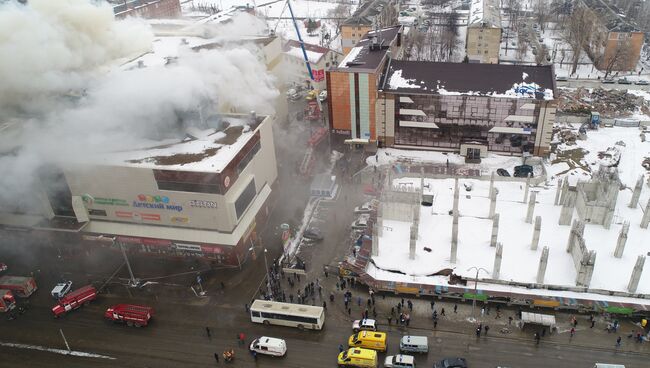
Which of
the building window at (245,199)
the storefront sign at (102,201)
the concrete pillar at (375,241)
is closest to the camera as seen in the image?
the concrete pillar at (375,241)

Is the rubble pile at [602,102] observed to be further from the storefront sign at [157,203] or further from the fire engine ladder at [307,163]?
the storefront sign at [157,203]

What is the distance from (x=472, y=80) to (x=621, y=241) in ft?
80.5

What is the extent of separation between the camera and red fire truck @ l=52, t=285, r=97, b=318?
37.0m

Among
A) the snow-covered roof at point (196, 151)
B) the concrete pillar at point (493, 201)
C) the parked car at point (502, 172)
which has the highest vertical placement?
the snow-covered roof at point (196, 151)

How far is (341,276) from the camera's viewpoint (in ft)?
128

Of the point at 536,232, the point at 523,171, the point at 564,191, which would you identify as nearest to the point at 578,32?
the point at 523,171

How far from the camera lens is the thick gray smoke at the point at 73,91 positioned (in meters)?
40.1

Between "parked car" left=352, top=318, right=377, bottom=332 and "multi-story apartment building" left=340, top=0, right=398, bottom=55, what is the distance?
6139 cm

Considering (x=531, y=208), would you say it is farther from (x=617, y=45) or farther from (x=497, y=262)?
(x=617, y=45)

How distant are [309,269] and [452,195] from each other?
16.8 meters

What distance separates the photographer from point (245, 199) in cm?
4238

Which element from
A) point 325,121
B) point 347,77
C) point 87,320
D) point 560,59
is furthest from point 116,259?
point 560,59

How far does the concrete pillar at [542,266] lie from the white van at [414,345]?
10340 millimetres

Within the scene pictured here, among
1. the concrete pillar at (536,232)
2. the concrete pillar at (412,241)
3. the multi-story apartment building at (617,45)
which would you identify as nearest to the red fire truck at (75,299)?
the concrete pillar at (412,241)
